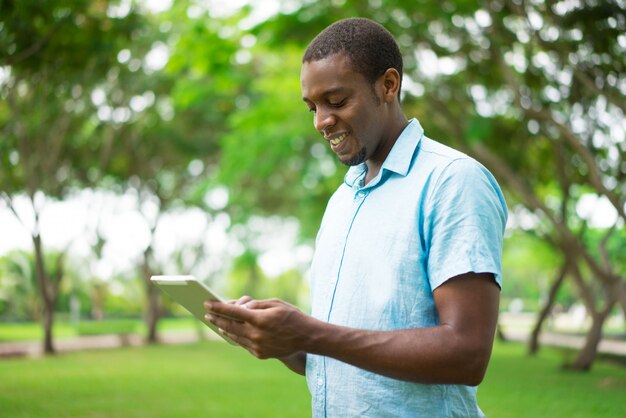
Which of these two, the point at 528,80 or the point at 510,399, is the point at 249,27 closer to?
the point at 528,80

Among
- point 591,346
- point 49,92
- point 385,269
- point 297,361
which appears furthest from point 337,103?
point 49,92

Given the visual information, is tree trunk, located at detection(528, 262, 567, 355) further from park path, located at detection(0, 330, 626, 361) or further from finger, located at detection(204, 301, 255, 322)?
finger, located at detection(204, 301, 255, 322)

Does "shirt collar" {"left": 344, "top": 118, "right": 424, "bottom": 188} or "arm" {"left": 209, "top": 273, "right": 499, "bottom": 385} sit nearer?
"arm" {"left": 209, "top": 273, "right": 499, "bottom": 385}

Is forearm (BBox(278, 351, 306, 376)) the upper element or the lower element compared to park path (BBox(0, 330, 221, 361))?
upper

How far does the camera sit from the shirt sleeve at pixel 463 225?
1839 mm

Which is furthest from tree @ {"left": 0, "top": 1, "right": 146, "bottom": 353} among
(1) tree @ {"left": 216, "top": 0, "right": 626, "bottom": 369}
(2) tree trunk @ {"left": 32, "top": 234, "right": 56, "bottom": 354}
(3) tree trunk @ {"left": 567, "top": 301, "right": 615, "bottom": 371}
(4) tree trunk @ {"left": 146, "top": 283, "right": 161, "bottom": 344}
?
(3) tree trunk @ {"left": 567, "top": 301, "right": 615, "bottom": 371}

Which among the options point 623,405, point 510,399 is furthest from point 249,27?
point 623,405

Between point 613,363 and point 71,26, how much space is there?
14363mm

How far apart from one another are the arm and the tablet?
6cm

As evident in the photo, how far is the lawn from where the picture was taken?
11.3m

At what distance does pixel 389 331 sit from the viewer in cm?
186

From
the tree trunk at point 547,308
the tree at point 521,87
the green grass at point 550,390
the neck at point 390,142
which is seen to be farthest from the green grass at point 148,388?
the neck at point 390,142

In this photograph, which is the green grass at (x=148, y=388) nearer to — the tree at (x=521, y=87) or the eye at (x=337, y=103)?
the tree at (x=521, y=87)

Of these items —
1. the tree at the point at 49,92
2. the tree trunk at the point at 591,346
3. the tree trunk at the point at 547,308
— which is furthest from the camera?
the tree trunk at the point at 547,308
